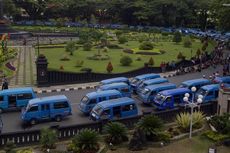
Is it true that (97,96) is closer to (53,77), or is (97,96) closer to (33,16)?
(53,77)

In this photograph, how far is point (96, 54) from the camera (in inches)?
1959

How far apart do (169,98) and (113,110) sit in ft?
15.5

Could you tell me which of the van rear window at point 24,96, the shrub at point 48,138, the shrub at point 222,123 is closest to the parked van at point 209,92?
the shrub at point 222,123

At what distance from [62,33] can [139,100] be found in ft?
139

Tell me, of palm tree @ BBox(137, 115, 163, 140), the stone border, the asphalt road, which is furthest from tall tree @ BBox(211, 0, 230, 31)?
palm tree @ BBox(137, 115, 163, 140)

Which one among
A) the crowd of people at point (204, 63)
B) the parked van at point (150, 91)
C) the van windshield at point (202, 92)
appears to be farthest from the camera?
the crowd of people at point (204, 63)

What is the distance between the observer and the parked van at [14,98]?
27.8 m

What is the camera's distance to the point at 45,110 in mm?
25641

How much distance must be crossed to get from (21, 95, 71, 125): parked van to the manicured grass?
695 cm

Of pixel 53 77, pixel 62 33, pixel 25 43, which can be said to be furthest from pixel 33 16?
pixel 53 77

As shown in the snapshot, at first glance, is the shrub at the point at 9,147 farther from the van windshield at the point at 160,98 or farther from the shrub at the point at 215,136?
the van windshield at the point at 160,98

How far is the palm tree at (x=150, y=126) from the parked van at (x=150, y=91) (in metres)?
7.33

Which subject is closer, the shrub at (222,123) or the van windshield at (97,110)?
the shrub at (222,123)

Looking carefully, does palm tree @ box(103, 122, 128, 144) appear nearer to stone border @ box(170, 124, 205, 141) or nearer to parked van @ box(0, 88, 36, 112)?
stone border @ box(170, 124, 205, 141)
